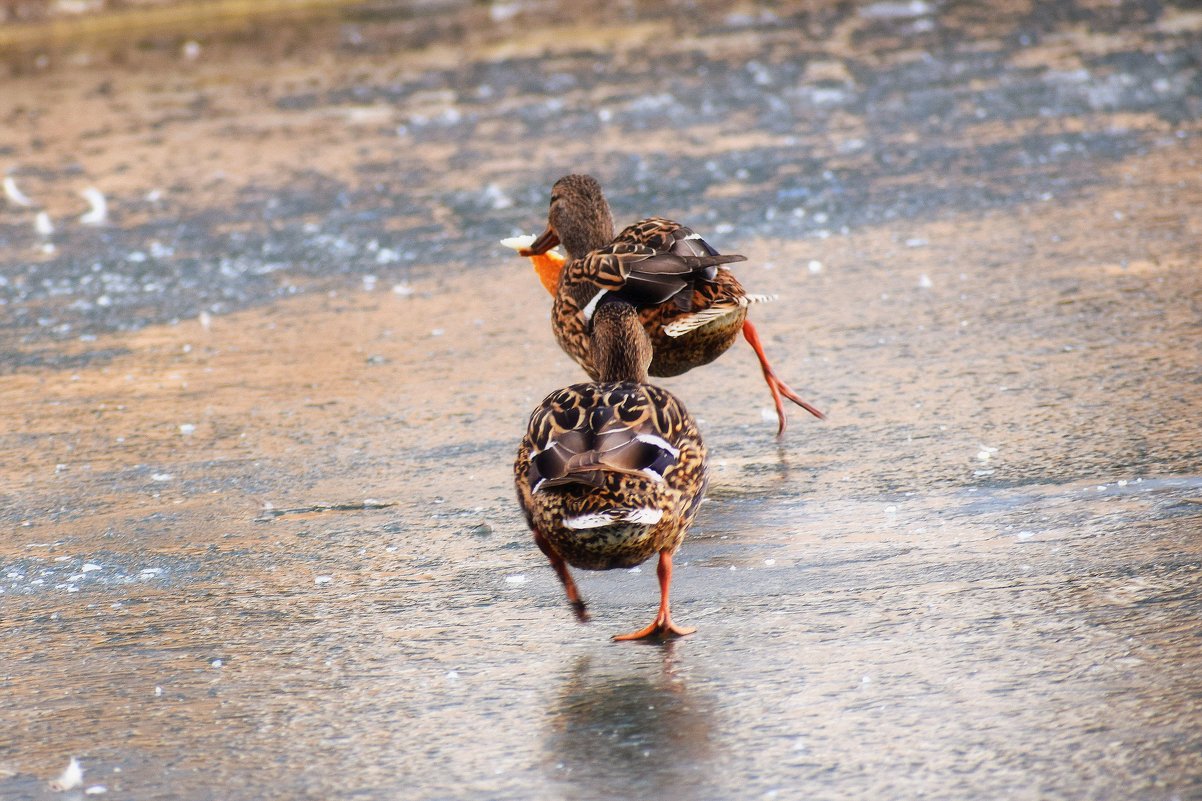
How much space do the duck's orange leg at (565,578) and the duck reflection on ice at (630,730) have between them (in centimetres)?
22

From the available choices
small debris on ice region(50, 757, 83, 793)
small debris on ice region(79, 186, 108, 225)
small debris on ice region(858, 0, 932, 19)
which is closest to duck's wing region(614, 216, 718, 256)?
small debris on ice region(50, 757, 83, 793)

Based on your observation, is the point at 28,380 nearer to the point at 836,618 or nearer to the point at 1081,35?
the point at 836,618

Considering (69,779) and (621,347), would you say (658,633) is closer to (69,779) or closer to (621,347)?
(621,347)

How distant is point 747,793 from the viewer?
10.8 feet

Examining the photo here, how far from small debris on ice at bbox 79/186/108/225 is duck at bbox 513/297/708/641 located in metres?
6.78

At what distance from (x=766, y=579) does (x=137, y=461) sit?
8.73ft

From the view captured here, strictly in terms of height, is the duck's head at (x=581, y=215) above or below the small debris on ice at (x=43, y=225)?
above

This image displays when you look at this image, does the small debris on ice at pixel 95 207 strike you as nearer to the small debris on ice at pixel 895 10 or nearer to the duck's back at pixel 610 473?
the duck's back at pixel 610 473

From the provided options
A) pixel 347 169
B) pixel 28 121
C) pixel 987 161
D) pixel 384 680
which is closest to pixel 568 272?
pixel 384 680

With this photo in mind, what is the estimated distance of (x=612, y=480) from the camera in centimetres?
396

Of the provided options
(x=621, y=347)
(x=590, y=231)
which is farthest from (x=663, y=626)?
(x=590, y=231)

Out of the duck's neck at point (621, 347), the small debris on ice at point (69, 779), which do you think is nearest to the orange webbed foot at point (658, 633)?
the duck's neck at point (621, 347)

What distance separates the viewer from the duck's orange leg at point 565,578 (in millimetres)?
4250

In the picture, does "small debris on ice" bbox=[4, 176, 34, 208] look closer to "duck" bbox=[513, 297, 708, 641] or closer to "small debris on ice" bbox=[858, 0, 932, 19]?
"duck" bbox=[513, 297, 708, 641]
